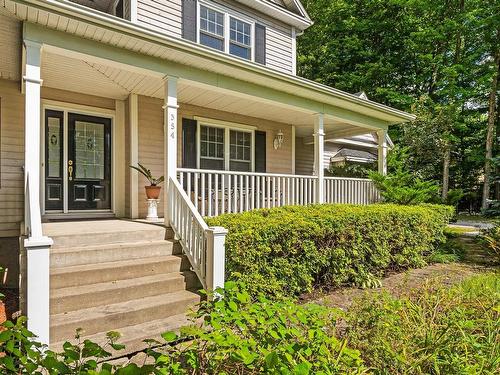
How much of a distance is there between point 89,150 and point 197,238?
4034 mm

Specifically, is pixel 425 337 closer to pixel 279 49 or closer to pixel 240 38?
pixel 240 38

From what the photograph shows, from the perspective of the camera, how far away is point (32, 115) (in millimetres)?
3967

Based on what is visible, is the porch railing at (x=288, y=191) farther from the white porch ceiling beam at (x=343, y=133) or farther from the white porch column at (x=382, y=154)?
the white porch ceiling beam at (x=343, y=133)

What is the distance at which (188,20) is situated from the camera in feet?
26.3

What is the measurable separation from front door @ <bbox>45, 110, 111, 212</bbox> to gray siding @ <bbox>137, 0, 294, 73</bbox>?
2518mm

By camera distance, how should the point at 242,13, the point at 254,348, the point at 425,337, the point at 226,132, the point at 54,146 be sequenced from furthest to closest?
the point at 242,13, the point at 226,132, the point at 54,146, the point at 425,337, the point at 254,348

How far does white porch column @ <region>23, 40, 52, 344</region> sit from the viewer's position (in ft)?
10.0

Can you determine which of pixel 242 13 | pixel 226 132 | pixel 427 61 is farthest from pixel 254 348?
pixel 427 61

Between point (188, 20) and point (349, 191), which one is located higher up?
point (188, 20)

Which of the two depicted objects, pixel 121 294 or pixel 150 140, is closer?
pixel 121 294

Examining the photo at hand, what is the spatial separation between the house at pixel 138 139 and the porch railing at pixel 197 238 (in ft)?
0.06

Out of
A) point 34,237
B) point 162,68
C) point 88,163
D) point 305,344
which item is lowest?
point 305,344

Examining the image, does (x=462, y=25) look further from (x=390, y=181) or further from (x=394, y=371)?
(x=394, y=371)

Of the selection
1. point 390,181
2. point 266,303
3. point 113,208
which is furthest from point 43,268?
point 390,181
